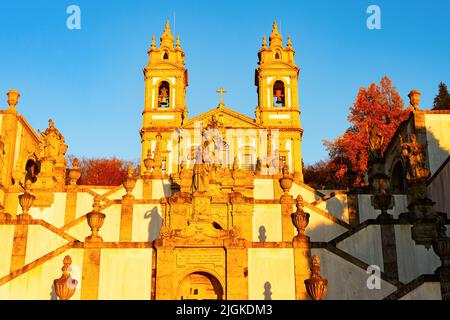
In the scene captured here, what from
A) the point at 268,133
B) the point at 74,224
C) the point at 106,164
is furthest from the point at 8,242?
the point at 106,164

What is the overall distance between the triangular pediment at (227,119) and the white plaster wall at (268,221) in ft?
96.7

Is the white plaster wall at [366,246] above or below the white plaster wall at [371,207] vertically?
below

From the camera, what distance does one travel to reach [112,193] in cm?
2881

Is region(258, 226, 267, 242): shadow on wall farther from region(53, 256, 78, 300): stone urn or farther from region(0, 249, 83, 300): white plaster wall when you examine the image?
region(53, 256, 78, 300): stone urn

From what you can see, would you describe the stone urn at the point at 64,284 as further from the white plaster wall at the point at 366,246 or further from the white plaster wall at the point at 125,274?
the white plaster wall at the point at 366,246

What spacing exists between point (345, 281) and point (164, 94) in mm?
41125

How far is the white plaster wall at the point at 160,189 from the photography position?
28438 mm

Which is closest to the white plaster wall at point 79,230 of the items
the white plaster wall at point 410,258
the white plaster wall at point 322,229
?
the white plaster wall at point 322,229

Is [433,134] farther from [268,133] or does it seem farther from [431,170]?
[268,133]

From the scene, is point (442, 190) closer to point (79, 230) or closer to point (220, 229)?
point (220, 229)

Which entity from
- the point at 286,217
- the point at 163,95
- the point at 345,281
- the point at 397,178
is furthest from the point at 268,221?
the point at 163,95

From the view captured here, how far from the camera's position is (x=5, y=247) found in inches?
869

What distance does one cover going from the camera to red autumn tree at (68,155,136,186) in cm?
5884

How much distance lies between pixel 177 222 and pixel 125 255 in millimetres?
3793
